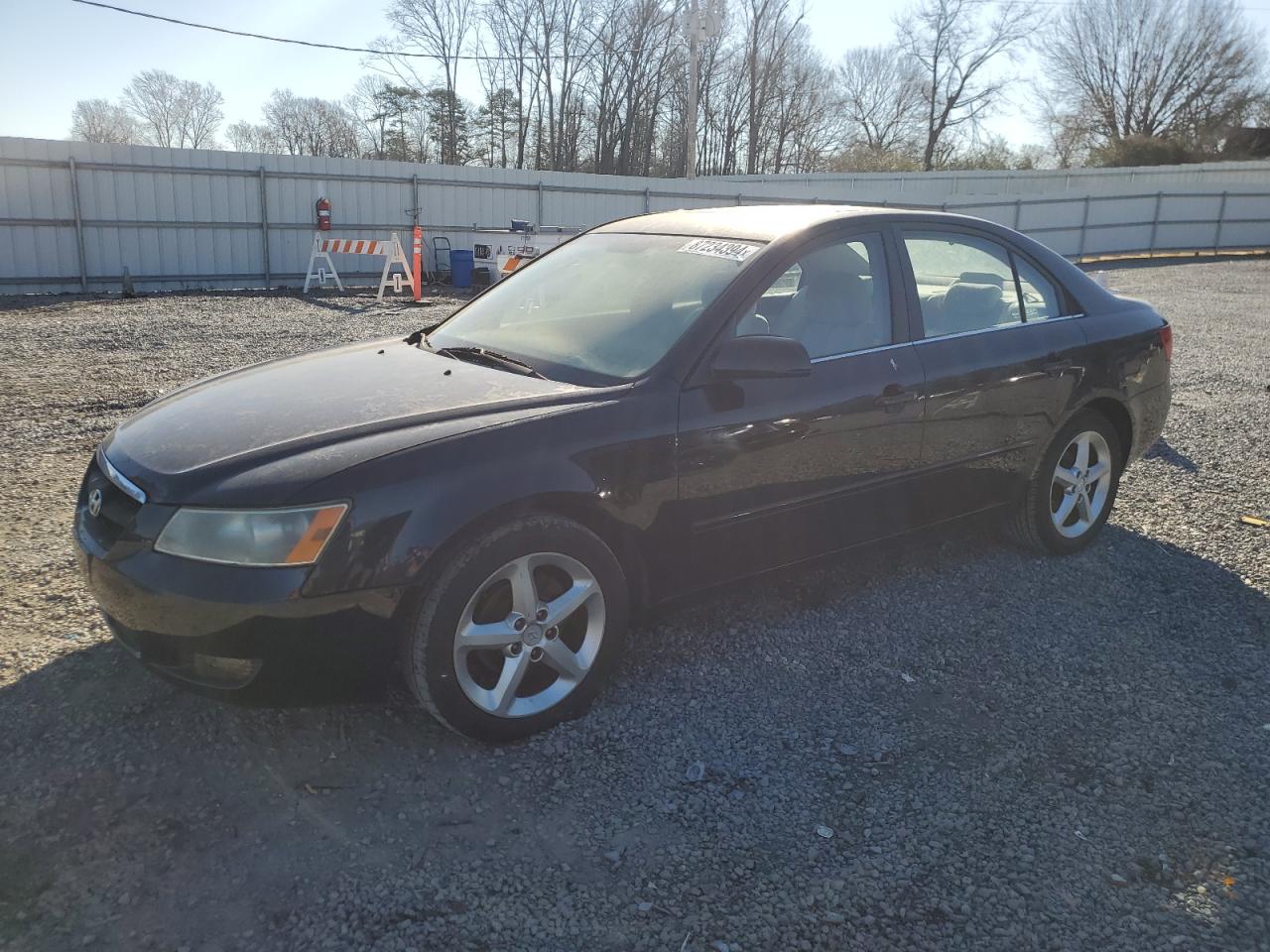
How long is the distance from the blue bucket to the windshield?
14.1m

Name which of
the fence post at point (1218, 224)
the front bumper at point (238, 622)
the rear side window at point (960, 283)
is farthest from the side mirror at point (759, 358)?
the fence post at point (1218, 224)

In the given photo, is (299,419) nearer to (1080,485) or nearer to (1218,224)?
(1080,485)

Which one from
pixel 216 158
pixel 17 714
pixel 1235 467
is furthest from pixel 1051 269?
pixel 216 158

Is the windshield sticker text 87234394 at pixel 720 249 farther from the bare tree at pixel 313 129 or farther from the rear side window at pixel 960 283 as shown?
the bare tree at pixel 313 129

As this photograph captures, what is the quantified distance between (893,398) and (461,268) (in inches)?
604

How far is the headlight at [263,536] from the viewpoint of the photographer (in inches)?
100

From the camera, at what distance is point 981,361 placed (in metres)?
4.03

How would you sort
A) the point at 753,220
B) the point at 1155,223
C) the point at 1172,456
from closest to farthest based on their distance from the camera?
the point at 753,220 < the point at 1172,456 < the point at 1155,223

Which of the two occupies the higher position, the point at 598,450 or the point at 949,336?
the point at 949,336

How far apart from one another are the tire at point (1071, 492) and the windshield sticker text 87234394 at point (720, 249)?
6.03 ft

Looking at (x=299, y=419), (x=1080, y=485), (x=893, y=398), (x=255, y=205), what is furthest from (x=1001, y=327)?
(x=255, y=205)

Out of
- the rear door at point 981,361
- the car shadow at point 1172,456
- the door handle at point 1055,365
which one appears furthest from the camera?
the car shadow at point 1172,456

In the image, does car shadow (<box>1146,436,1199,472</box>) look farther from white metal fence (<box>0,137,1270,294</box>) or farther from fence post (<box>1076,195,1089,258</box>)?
fence post (<box>1076,195,1089,258</box>)

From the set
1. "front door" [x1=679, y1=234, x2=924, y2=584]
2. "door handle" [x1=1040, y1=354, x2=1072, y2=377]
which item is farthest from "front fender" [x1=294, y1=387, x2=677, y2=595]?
"door handle" [x1=1040, y1=354, x2=1072, y2=377]
